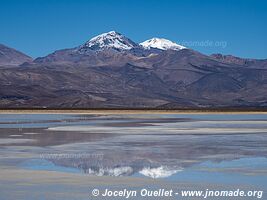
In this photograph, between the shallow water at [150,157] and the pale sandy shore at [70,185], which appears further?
the shallow water at [150,157]

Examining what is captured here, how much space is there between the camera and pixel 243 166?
1916 centimetres

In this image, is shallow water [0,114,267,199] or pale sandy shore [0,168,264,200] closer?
pale sandy shore [0,168,264,200]

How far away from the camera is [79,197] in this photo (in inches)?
545

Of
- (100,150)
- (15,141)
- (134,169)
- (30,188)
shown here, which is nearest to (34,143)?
(15,141)

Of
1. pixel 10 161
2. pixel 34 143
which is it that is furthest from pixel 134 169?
pixel 34 143

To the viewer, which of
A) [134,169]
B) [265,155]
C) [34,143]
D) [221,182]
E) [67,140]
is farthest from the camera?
[67,140]

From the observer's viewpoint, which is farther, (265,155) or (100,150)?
(100,150)

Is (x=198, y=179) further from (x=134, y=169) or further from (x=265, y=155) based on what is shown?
(x=265, y=155)

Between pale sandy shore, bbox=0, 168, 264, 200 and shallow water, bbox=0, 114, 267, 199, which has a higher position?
shallow water, bbox=0, 114, 267, 199

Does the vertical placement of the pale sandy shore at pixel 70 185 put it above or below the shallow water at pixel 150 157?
below

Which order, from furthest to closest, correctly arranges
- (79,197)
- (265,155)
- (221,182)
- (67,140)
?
(67,140) → (265,155) → (221,182) → (79,197)

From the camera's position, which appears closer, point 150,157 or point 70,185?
point 70,185

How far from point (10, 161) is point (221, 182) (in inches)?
317

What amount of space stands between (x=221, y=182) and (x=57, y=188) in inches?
171
